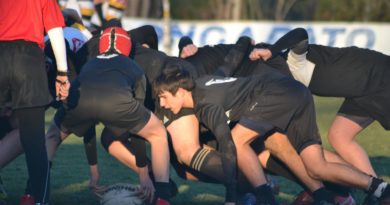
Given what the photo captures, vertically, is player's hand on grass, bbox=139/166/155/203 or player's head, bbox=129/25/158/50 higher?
player's head, bbox=129/25/158/50

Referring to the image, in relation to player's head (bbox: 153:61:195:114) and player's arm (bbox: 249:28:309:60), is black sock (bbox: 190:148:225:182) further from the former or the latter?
player's arm (bbox: 249:28:309:60)

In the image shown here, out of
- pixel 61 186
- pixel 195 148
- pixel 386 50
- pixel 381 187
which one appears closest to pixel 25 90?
pixel 195 148

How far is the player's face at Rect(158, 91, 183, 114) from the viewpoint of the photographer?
329 inches

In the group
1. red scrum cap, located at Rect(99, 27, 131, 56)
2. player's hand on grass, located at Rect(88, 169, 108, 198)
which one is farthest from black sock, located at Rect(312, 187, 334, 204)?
red scrum cap, located at Rect(99, 27, 131, 56)

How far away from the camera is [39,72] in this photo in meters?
7.83

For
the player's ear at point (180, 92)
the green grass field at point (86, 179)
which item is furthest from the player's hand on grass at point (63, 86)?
the green grass field at point (86, 179)

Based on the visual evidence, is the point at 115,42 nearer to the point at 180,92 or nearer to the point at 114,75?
the point at 114,75

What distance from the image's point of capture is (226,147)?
316 inches

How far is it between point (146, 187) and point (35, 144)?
112 cm

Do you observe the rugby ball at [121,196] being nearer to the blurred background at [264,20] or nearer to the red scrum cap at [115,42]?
the red scrum cap at [115,42]

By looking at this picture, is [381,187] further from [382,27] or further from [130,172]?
[382,27]

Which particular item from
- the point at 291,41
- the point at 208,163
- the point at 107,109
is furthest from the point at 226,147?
the point at 291,41

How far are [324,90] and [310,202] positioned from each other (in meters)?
0.95

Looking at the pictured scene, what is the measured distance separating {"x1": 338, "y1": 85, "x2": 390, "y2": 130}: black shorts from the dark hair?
1504 millimetres
